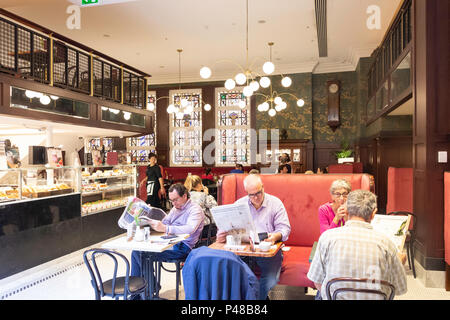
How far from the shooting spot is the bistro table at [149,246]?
9.85 ft

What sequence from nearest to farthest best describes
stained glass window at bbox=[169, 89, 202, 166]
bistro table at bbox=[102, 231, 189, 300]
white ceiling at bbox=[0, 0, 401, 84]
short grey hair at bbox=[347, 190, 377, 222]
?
1. short grey hair at bbox=[347, 190, 377, 222]
2. bistro table at bbox=[102, 231, 189, 300]
3. white ceiling at bbox=[0, 0, 401, 84]
4. stained glass window at bbox=[169, 89, 202, 166]

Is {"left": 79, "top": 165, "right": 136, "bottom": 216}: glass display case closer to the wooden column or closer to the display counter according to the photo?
the display counter

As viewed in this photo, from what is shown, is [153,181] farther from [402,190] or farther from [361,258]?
[361,258]

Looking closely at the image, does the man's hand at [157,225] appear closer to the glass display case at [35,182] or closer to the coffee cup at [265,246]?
the coffee cup at [265,246]

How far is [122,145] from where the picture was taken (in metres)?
14.1

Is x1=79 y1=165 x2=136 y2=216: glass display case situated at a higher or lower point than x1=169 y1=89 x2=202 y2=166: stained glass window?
lower

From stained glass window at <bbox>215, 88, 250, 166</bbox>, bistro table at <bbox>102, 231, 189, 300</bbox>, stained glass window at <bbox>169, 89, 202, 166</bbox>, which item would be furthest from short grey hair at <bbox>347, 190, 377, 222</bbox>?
stained glass window at <bbox>169, 89, 202, 166</bbox>

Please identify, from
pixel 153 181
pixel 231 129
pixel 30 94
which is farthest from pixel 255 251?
pixel 231 129

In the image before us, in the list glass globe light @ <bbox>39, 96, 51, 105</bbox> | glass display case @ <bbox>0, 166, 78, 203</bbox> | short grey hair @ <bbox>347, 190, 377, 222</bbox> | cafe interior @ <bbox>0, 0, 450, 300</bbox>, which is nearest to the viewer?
short grey hair @ <bbox>347, 190, 377, 222</bbox>

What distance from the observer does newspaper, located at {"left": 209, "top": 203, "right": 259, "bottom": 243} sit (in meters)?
2.78

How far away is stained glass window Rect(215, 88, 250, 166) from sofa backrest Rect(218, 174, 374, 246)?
8742mm

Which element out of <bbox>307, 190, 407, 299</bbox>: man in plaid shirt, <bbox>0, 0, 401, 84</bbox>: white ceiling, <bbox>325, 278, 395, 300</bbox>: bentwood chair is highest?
<bbox>0, 0, 401, 84</bbox>: white ceiling

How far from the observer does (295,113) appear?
12.0 metres

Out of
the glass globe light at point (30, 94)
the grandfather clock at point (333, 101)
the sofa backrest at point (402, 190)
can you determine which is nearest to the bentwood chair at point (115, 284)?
the glass globe light at point (30, 94)
